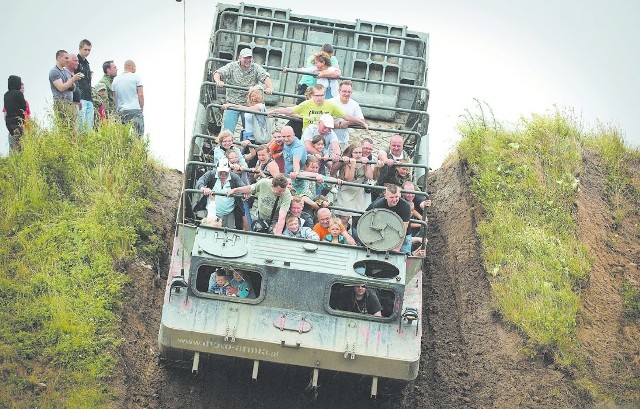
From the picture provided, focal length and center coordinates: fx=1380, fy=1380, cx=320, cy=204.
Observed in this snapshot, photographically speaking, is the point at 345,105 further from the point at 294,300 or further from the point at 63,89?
the point at 63,89

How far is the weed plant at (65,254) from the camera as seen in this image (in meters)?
14.4

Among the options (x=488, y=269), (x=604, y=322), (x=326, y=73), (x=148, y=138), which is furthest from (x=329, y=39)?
(x=604, y=322)

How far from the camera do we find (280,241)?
48.9 feet

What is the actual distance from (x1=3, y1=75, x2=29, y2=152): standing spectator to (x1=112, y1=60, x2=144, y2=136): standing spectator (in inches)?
54.8

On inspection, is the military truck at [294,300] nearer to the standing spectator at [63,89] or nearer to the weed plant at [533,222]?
the weed plant at [533,222]

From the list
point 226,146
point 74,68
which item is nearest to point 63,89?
point 74,68

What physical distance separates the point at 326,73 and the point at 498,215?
2870 millimetres

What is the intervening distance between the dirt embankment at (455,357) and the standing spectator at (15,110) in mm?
2140

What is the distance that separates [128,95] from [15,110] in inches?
65.3

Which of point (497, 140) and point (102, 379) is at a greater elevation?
point (497, 140)

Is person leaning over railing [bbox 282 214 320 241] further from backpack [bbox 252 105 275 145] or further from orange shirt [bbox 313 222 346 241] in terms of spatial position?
backpack [bbox 252 105 275 145]

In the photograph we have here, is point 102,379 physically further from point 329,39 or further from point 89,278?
point 329,39

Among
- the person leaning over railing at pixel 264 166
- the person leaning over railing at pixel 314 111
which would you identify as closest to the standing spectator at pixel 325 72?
the person leaning over railing at pixel 314 111

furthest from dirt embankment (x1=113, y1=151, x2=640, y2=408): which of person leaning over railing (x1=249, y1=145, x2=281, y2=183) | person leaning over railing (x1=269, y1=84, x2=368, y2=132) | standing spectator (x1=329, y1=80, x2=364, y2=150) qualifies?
person leaning over railing (x1=269, y1=84, x2=368, y2=132)
